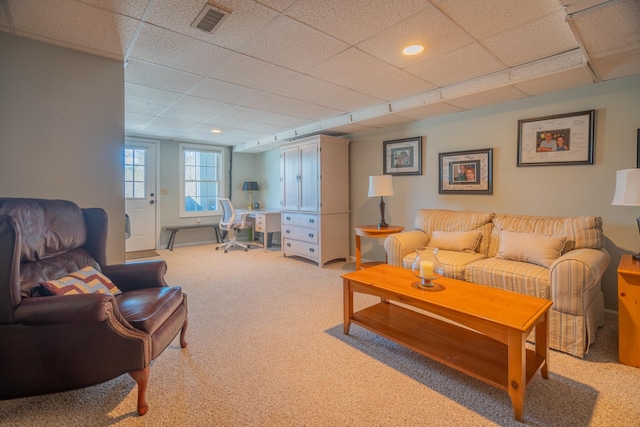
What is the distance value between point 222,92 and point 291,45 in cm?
131

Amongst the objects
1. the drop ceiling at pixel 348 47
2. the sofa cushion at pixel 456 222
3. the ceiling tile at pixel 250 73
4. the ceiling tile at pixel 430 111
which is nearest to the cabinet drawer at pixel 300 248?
the sofa cushion at pixel 456 222

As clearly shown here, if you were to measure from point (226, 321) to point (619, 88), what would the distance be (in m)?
3.93

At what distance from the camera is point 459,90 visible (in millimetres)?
3016

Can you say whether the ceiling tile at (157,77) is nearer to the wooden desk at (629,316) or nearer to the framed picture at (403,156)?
the framed picture at (403,156)

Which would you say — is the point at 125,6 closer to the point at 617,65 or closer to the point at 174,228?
the point at 617,65

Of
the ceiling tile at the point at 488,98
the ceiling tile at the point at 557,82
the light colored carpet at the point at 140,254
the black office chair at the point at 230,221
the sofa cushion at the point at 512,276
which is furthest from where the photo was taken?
the black office chair at the point at 230,221

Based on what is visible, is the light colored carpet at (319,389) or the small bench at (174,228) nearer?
the light colored carpet at (319,389)

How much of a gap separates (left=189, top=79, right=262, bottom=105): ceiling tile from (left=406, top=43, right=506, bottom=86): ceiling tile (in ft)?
5.42

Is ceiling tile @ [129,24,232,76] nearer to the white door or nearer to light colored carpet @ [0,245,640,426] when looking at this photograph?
light colored carpet @ [0,245,640,426]

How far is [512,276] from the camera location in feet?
7.79

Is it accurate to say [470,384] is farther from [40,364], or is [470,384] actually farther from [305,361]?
[40,364]

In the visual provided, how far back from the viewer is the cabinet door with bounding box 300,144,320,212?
4.65m

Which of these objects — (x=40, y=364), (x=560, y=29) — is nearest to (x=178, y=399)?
(x=40, y=364)

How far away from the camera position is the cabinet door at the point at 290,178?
501cm
